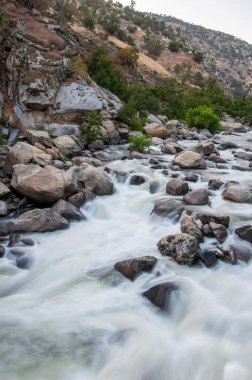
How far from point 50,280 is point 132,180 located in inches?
189

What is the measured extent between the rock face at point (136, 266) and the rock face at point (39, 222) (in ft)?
6.70

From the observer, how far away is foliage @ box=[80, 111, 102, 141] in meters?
13.8

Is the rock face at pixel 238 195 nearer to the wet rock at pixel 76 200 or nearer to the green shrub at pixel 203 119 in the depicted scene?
the wet rock at pixel 76 200

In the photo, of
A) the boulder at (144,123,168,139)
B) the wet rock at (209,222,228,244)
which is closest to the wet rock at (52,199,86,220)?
the wet rock at (209,222,228,244)

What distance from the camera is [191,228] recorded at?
6.62 meters

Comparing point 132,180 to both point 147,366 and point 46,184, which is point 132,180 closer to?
point 46,184

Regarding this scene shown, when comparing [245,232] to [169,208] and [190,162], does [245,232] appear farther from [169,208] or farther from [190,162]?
[190,162]

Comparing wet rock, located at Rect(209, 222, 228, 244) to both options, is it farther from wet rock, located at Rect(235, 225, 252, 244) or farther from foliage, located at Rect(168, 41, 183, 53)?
foliage, located at Rect(168, 41, 183, 53)

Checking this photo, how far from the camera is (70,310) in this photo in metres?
5.25

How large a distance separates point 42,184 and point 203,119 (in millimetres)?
14298

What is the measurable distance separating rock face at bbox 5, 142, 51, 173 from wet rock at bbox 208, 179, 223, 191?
14.6ft

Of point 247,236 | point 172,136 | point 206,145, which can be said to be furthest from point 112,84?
point 247,236

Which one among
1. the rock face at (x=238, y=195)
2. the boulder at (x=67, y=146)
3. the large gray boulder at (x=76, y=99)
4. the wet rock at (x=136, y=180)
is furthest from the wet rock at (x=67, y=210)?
the large gray boulder at (x=76, y=99)

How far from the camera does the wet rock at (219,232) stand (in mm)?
6570
